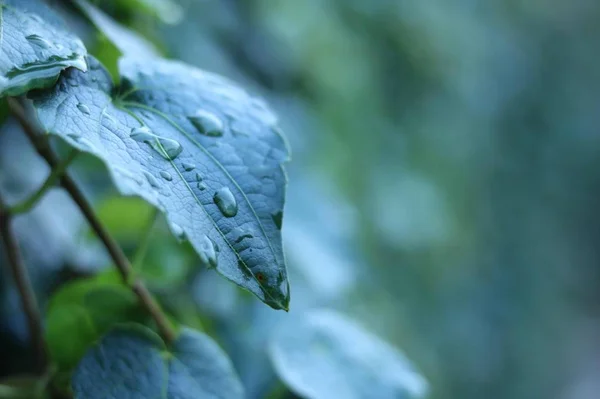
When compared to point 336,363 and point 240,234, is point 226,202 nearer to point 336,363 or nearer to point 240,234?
point 240,234

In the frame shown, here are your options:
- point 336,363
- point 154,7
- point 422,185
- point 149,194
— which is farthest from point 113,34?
point 422,185

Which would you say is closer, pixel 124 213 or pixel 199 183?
pixel 199 183

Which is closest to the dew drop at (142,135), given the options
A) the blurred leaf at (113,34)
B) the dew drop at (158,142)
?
the dew drop at (158,142)

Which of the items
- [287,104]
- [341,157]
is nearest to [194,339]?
[287,104]

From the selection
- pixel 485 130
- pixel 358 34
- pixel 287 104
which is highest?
pixel 485 130

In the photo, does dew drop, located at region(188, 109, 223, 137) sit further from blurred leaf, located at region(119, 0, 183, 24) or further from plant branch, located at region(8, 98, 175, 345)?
blurred leaf, located at region(119, 0, 183, 24)

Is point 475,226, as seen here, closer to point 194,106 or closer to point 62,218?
point 62,218

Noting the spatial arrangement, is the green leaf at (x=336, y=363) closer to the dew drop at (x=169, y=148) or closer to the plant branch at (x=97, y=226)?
the plant branch at (x=97, y=226)
